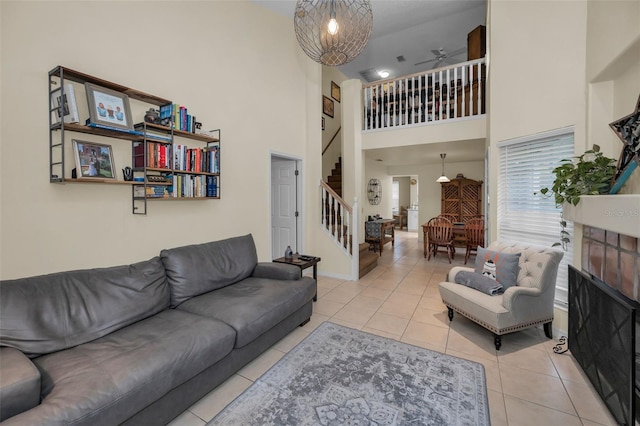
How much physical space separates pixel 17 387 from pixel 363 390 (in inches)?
75.2

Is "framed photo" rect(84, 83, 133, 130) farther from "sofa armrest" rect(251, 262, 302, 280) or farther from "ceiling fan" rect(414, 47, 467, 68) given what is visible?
"ceiling fan" rect(414, 47, 467, 68)

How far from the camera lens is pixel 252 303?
2.40 meters

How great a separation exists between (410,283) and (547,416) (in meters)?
2.78

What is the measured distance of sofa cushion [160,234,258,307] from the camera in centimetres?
252

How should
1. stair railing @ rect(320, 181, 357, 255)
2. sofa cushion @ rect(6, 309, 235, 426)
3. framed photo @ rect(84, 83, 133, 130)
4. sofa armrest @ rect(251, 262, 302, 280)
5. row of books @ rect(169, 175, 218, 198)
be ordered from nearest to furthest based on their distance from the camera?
1. sofa cushion @ rect(6, 309, 235, 426)
2. framed photo @ rect(84, 83, 133, 130)
3. row of books @ rect(169, 175, 218, 198)
4. sofa armrest @ rect(251, 262, 302, 280)
5. stair railing @ rect(320, 181, 357, 255)

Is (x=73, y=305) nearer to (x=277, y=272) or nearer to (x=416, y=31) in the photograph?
(x=277, y=272)

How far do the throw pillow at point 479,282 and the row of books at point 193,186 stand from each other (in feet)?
9.73

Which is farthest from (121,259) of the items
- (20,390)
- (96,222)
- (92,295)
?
(20,390)

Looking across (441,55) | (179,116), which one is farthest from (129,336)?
(441,55)

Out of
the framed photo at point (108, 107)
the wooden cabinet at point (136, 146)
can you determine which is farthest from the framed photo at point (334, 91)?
the framed photo at point (108, 107)

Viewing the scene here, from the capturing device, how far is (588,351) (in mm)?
2098

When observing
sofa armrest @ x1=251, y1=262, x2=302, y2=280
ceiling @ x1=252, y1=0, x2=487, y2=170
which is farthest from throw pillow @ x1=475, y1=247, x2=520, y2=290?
ceiling @ x1=252, y1=0, x2=487, y2=170

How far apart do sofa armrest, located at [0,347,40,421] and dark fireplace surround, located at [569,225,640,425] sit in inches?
121

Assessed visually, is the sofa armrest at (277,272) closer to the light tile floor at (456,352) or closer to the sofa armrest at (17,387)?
the light tile floor at (456,352)
